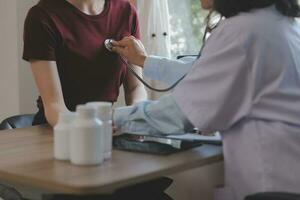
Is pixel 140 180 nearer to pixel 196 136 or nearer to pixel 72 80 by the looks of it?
pixel 196 136

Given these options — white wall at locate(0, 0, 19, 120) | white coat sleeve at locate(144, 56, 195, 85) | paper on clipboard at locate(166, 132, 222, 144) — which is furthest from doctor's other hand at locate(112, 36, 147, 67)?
white wall at locate(0, 0, 19, 120)

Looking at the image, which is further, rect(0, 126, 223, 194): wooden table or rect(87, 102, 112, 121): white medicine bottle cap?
rect(87, 102, 112, 121): white medicine bottle cap

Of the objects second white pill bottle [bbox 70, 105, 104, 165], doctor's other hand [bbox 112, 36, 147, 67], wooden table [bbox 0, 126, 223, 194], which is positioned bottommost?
wooden table [bbox 0, 126, 223, 194]

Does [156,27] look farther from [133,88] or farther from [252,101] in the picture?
[252,101]

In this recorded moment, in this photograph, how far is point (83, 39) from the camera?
1.79 metres

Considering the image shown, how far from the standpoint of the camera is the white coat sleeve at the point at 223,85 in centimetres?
123

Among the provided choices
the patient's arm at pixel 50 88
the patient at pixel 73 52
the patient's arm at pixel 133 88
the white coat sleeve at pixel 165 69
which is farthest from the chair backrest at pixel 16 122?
the white coat sleeve at pixel 165 69

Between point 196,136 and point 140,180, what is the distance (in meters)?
0.46

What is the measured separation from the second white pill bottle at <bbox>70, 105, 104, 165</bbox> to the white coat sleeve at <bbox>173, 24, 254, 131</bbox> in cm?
27

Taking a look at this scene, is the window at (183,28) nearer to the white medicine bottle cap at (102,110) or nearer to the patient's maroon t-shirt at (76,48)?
the patient's maroon t-shirt at (76,48)

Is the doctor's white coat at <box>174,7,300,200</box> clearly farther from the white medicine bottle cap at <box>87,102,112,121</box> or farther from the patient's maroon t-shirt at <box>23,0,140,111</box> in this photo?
the patient's maroon t-shirt at <box>23,0,140,111</box>

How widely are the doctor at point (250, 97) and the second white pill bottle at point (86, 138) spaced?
0.27 meters

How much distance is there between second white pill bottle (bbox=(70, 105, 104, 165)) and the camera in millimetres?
1076

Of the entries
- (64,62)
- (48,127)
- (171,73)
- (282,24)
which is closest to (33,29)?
(64,62)
